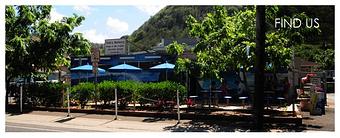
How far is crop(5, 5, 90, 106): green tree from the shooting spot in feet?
64.0

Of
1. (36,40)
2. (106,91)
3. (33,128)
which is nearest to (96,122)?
(33,128)

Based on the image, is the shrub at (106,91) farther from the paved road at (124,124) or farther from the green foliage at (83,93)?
the paved road at (124,124)

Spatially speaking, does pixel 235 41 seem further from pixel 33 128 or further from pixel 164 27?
pixel 164 27

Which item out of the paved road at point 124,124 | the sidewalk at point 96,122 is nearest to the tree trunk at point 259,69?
the paved road at point 124,124

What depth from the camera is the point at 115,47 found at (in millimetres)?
34281

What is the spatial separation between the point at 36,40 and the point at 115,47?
570 inches

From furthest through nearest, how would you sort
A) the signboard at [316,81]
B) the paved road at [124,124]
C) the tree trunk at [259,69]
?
the signboard at [316,81]
the paved road at [124,124]
the tree trunk at [259,69]

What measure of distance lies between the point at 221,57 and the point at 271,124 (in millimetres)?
3081

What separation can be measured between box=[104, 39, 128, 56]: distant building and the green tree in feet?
43.6

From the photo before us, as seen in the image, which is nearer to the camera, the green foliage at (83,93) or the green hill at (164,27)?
the green foliage at (83,93)

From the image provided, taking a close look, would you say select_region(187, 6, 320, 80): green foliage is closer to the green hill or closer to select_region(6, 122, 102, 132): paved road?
select_region(6, 122, 102, 132): paved road

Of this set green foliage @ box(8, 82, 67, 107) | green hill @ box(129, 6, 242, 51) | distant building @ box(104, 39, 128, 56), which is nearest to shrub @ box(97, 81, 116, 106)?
green foliage @ box(8, 82, 67, 107)

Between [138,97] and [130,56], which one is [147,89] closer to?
[138,97]

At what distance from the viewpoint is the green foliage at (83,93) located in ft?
60.2
